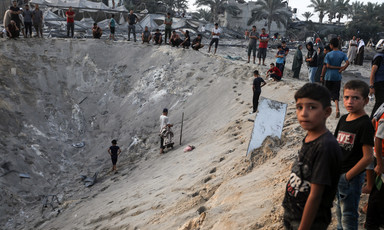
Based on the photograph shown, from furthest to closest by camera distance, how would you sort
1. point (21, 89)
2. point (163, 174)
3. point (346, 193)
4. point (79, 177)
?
1. point (21, 89)
2. point (79, 177)
3. point (163, 174)
4. point (346, 193)

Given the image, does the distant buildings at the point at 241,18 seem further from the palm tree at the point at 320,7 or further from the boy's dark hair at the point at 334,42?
the boy's dark hair at the point at 334,42

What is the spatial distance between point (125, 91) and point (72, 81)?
2412mm

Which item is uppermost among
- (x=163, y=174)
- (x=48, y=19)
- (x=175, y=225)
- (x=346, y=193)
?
(x=48, y=19)

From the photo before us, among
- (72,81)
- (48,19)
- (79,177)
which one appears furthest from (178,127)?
(48,19)

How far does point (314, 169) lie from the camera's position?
1.95 m

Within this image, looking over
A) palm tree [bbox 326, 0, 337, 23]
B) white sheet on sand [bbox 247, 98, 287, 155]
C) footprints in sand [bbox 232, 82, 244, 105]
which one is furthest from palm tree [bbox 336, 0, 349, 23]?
white sheet on sand [bbox 247, 98, 287, 155]

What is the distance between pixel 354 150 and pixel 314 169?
39.5 inches

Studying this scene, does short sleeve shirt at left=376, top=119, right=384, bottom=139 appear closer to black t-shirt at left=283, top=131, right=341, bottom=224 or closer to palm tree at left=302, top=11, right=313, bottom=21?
black t-shirt at left=283, top=131, right=341, bottom=224

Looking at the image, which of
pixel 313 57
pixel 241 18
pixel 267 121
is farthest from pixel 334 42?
pixel 241 18

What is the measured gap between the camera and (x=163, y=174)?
6938 millimetres

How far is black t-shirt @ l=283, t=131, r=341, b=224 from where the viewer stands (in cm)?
191

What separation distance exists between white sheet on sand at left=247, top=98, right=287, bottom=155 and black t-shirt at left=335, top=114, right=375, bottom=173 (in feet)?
8.33

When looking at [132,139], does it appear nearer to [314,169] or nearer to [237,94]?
[237,94]

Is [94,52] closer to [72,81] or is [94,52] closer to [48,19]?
[72,81]
